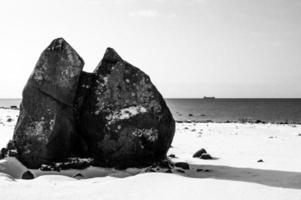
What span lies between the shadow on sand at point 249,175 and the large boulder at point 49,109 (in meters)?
Result: 3.57

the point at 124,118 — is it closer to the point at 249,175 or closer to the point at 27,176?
the point at 27,176

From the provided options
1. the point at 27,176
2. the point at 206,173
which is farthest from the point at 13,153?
the point at 206,173

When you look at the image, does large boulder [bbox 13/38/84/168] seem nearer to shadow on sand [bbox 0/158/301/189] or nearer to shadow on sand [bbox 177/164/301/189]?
shadow on sand [bbox 0/158/301/189]

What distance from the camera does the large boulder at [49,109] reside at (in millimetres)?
9320

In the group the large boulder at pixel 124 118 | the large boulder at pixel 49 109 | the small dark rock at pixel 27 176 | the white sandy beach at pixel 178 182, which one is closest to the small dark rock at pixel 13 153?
the large boulder at pixel 49 109

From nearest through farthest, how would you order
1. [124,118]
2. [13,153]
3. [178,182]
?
[178,182] < [13,153] < [124,118]

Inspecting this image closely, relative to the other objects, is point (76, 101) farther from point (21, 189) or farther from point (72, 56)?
point (21, 189)

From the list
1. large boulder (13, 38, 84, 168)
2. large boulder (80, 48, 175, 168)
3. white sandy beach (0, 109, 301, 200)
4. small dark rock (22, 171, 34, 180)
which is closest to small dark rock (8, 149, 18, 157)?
large boulder (13, 38, 84, 168)

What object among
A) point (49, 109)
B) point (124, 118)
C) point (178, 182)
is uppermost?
point (49, 109)

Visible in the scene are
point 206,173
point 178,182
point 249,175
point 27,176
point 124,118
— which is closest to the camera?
point 178,182

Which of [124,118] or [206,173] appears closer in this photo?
[206,173]

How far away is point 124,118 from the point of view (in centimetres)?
972

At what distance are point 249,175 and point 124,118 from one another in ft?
12.1

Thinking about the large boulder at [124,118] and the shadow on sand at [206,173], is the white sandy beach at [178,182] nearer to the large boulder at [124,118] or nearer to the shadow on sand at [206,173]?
the shadow on sand at [206,173]
